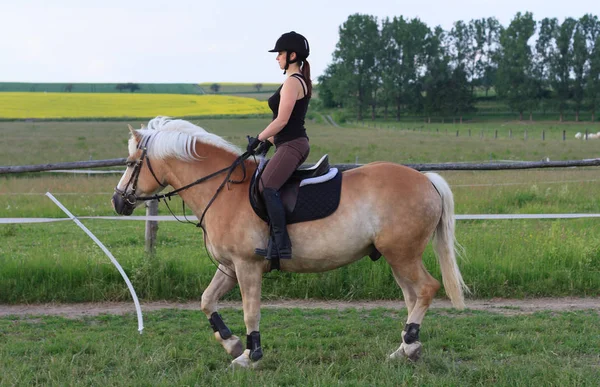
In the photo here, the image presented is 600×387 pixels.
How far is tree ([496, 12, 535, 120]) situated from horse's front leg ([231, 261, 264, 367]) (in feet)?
268

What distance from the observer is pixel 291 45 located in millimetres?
5332

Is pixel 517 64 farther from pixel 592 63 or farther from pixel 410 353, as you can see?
pixel 410 353

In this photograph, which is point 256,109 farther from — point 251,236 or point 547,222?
point 251,236

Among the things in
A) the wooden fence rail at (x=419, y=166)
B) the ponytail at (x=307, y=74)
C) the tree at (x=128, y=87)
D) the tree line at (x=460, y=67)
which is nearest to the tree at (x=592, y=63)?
the tree line at (x=460, y=67)

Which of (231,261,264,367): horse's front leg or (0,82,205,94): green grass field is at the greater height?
(0,82,205,94): green grass field

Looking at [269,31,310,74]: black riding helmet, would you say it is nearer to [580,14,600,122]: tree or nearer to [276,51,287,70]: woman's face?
[276,51,287,70]: woman's face

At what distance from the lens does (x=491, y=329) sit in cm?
624

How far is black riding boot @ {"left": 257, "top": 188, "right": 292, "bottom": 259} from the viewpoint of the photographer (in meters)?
5.26

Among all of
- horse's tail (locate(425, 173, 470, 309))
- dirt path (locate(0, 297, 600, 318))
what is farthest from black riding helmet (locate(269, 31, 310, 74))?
dirt path (locate(0, 297, 600, 318))

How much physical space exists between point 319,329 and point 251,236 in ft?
4.83

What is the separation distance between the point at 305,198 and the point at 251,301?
0.99m

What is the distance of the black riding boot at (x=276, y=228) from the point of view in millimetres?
5258

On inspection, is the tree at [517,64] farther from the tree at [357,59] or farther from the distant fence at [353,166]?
the distant fence at [353,166]

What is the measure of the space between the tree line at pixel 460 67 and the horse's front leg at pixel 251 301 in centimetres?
8188
